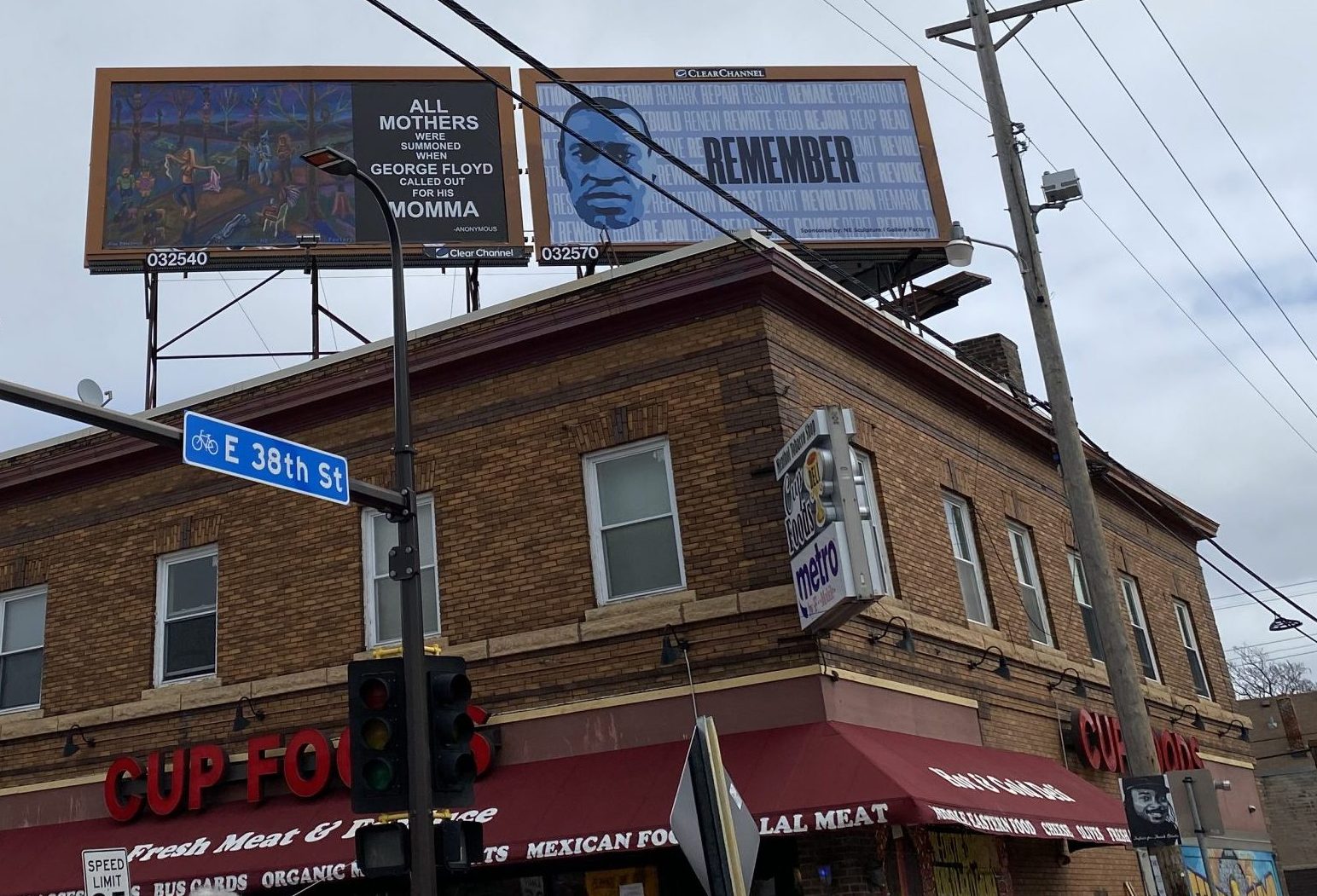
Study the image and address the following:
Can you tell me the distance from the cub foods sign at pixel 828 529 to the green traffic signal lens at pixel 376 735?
429cm

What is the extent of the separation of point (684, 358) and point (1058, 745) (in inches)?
286

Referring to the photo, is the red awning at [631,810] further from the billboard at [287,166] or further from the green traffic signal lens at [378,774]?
the billboard at [287,166]

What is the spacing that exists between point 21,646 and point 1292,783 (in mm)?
29938

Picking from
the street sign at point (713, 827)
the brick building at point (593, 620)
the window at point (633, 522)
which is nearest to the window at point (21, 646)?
the brick building at point (593, 620)

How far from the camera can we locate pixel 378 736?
375 inches

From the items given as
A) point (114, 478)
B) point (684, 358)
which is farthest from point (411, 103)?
point (684, 358)

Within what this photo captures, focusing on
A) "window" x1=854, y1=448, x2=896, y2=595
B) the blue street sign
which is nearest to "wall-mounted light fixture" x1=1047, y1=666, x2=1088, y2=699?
"window" x1=854, y1=448, x2=896, y2=595

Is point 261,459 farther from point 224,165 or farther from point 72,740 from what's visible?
point 224,165

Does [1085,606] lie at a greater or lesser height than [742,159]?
lesser

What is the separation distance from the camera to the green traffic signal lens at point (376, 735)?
374 inches

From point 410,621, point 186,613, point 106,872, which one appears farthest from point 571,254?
point 106,872

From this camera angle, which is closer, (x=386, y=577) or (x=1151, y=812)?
(x=1151, y=812)

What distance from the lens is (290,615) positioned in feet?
52.4

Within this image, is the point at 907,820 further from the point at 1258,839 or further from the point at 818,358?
the point at 1258,839
